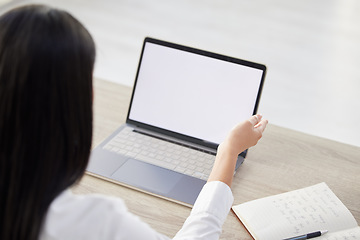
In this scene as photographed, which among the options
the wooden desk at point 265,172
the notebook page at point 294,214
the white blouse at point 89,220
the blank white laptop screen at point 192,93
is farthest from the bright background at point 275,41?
the white blouse at point 89,220

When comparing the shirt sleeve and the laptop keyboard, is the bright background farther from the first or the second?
the shirt sleeve

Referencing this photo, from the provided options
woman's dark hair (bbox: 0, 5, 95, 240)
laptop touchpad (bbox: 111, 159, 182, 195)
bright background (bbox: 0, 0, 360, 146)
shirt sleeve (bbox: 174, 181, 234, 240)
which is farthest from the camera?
bright background (bbox: 0, 0, 360, 146)

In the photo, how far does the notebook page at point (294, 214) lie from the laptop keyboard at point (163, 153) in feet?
0.56

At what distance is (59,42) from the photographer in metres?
0.68

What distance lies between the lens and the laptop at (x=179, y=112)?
1277 millimetres

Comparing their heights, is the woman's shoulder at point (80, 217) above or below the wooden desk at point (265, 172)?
above

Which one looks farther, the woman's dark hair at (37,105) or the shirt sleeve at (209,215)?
the shirt sleeve at (209,215)

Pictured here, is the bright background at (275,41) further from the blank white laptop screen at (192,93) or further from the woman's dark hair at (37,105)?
the woman's dark hair at (37,105)

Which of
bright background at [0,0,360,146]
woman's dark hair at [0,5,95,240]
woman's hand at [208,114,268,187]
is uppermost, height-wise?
woman's dark hair at [0,5,95,240]

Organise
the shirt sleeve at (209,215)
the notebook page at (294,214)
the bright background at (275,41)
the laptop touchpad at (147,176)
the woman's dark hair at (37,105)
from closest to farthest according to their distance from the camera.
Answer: the woman's dark hair at (37,105)
the shirt sleeve at (209,215)
the notebook page at (294,214)
the laptop touchpad at (147,176)
the bright background at (275,41)

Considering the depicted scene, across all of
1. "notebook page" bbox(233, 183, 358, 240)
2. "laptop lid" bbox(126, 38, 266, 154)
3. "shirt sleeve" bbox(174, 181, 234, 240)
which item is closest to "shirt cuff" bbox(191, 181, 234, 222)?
"shirt sleeve" bbox(174, 181, 234, 240)

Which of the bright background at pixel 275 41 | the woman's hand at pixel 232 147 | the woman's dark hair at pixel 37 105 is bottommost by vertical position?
the bright background at pixel 275 41

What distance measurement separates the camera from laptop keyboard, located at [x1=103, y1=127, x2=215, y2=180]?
1268mm

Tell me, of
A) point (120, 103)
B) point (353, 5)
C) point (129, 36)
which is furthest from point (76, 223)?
point (353, 5)
